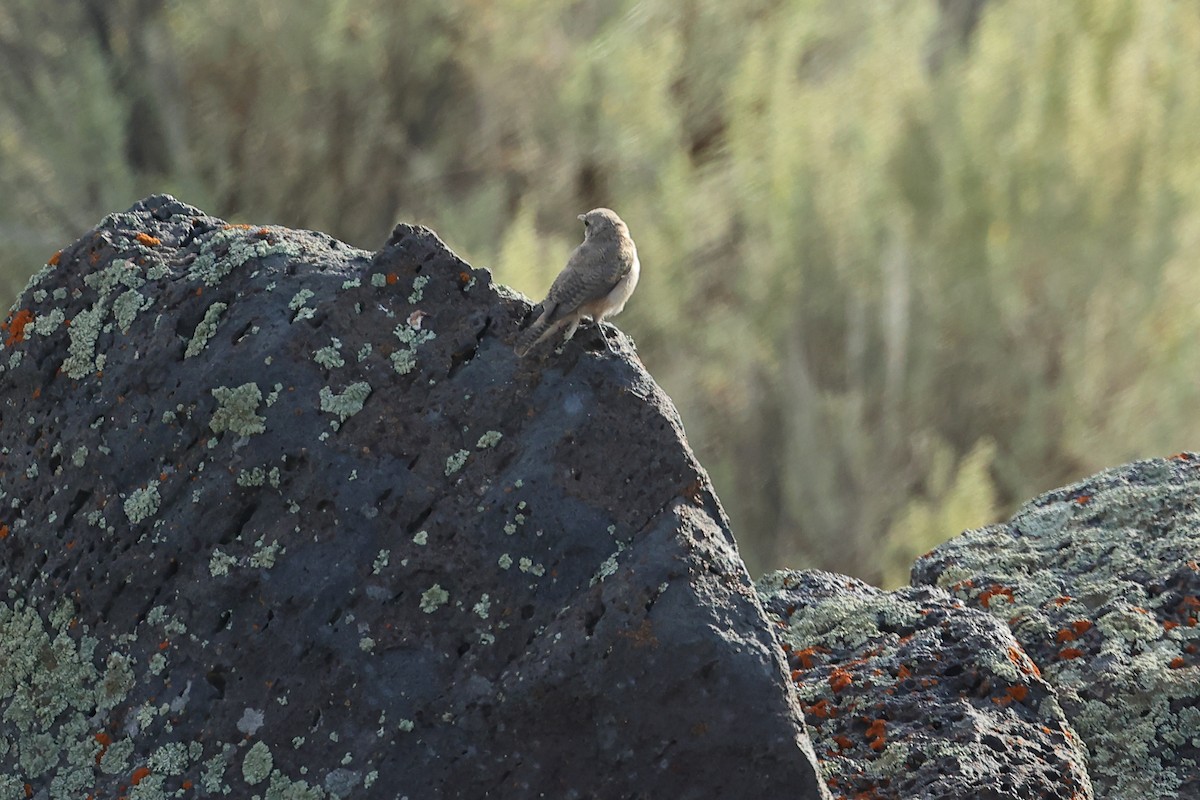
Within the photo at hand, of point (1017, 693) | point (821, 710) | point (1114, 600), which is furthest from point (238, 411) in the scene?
point (1114, 600)

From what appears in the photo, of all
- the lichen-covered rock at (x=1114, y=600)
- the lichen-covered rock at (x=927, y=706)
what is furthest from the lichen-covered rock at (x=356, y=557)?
the lichen-covered rock at (x=1114, y=600)

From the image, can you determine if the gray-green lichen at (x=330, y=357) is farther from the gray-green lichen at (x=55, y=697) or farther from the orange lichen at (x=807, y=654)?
the orange lichen at (x=807, y=654)

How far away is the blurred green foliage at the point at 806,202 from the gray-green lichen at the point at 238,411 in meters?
3.81

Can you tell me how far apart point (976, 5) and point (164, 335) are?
7.54 m

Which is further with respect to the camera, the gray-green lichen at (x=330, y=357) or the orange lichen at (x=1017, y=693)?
the orange lichen at (x=1017, y=693)

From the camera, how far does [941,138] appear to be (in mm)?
6523

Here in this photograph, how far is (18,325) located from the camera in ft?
8.50

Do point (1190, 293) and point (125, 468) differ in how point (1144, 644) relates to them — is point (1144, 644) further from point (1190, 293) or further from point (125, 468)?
point (1190, 293)

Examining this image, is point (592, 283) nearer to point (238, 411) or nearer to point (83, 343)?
point (238, 411)

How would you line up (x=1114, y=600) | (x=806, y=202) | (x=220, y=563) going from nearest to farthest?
(x=220, y=563)
(x=1114, y=600)
(x=806, y=202)

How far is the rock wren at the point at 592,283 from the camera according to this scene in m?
2.39

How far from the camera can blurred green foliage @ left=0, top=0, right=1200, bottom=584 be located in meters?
6.36

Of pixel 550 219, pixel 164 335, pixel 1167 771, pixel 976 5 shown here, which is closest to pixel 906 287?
pixel 550 219

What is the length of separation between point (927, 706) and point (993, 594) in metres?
0.61
